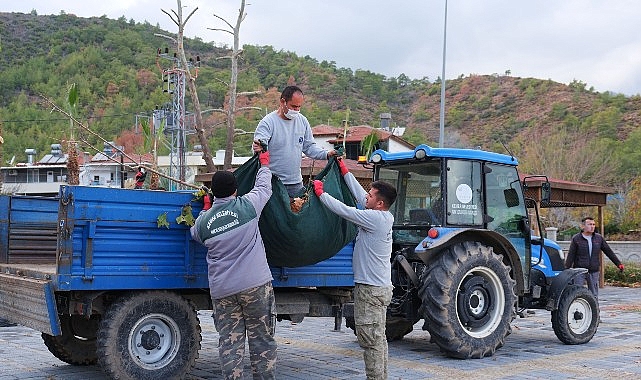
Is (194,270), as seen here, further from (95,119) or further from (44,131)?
(44,131)

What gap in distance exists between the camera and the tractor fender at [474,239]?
27.7 ft

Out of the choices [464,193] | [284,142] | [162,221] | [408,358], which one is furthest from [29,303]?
[464,193]

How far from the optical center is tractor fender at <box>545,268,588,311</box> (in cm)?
955

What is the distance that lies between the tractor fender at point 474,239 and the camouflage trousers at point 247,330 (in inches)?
114

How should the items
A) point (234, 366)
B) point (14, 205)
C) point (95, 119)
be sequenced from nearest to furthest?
point (234, 366), point (14, 205), point (95, 119)

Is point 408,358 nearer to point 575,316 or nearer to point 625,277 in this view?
point 575,316

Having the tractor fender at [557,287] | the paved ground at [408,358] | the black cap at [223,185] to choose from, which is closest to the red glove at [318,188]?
the black cap at [223,185]

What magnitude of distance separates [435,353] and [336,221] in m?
2.89

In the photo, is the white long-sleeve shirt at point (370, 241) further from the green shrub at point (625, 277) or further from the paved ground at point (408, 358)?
the green shrub at point (625, 277)

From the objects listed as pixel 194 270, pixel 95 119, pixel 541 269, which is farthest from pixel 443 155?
pixel 95 119

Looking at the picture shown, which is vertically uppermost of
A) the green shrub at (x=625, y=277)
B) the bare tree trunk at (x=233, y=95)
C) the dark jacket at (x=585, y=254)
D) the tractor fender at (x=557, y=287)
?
the bare tree trunk at (x=233, y=95)

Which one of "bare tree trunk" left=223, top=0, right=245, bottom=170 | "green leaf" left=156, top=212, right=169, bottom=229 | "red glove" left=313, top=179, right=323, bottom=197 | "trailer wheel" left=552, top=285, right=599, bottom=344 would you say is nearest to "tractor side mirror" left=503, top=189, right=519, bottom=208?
"trailer wheel" left=552, top=285, right=599, bottom=344

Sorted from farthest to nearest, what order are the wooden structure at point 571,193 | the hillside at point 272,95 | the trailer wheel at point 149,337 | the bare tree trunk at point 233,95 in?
1. the hillside at point 272,95
2. the wooden structure at point 571,193
3. the bare tree trunk at point 233,95
4. the trailer wheel at point 149,337

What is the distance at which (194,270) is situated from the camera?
6465mm
